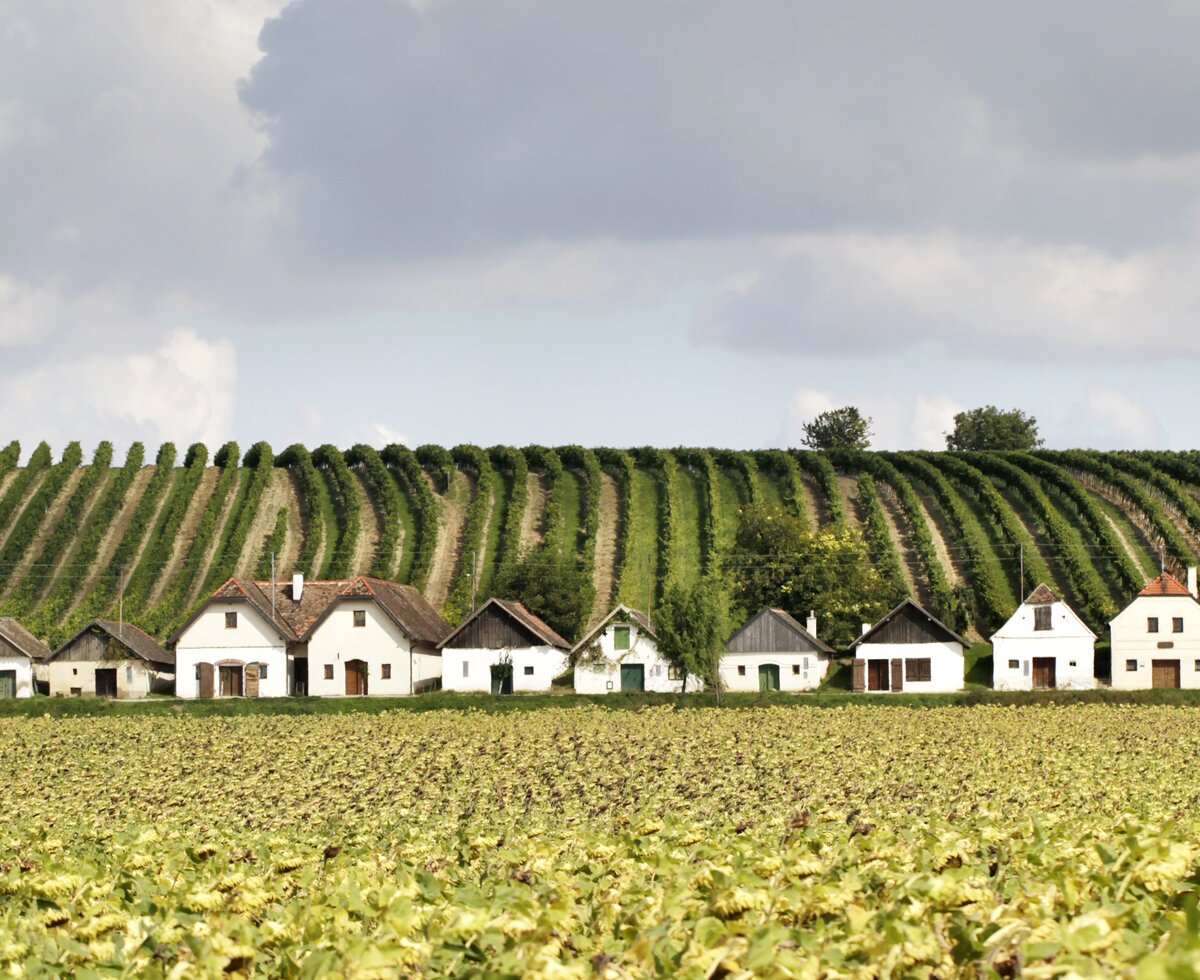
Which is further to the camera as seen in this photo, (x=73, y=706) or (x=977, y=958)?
(x=73, y=706)

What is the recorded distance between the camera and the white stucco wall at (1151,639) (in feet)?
251

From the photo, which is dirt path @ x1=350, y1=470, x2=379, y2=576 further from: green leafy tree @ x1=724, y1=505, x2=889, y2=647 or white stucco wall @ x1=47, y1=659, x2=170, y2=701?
green leafy tree @ x1=724, y1=505, x2=889, y2=647

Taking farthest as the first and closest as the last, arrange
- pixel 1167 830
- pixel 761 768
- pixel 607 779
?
pixel 761 768 < pixel 607 779 < pixel 1167 830

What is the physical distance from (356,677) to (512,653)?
827 centimetres

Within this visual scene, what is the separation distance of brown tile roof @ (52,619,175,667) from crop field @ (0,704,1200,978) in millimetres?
47709

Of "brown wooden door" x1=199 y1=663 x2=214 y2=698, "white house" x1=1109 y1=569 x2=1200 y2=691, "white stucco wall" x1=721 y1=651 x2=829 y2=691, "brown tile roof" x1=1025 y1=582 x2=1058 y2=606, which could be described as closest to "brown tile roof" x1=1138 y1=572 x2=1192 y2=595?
"white house" x1=1109 y1=569 x2=1200 y2=691

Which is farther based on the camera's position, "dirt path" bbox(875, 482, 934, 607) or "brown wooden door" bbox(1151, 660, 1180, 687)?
"dirt path" bbox(875, 482, 934, 607)

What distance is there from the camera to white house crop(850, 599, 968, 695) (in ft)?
252

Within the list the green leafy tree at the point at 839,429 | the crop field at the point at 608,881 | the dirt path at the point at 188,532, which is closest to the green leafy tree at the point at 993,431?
the green leafy tree at the point at 839,429

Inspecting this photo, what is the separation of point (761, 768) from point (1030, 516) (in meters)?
77.9

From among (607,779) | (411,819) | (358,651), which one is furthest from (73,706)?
(411,819)

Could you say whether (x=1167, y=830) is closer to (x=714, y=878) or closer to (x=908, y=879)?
(x=908, y=879)

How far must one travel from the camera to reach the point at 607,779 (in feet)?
104

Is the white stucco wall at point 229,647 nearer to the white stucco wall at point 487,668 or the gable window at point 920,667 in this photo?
the white stucco wall at point 487,668
